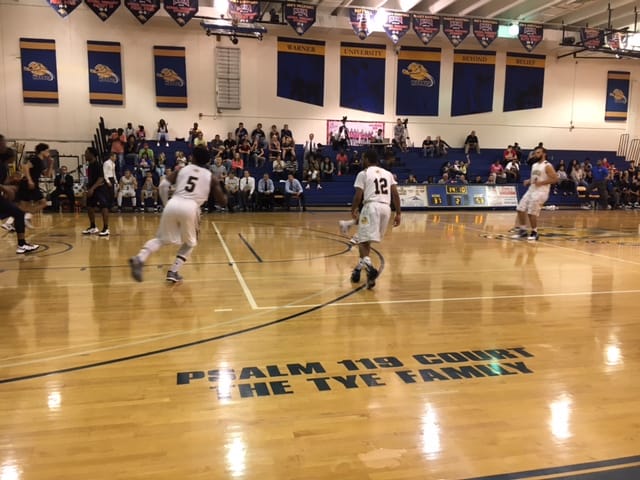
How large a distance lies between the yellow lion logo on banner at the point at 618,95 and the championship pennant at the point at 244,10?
61.4 feet

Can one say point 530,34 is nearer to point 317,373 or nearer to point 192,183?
point 192,183

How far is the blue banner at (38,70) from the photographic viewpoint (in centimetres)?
1997

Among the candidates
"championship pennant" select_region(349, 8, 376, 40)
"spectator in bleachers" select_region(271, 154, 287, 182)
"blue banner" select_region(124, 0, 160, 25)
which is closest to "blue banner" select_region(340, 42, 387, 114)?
"championship pennant" select_region(349, 8, 376, 40)

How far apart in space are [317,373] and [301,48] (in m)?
21.2

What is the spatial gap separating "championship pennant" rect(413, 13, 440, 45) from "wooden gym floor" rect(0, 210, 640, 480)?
15180mm

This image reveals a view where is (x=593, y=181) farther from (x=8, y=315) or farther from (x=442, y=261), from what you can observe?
(x=8, y=315)

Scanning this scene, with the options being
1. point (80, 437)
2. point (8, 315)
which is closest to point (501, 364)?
point (80, 437)

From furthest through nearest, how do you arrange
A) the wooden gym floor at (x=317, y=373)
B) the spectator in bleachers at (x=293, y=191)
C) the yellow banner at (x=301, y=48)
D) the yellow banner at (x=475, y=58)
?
the yellow banner at (x=475, y=58), the yellow banner at (x=301, y=48), the spectator in bleachers at (x=293, y=191), the wooden gym floor at (x=317, y=373)

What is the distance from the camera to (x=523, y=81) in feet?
82.5

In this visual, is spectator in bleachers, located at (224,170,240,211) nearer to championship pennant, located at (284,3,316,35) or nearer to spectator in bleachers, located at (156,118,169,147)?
spectator in bleachers, located at (156,118,169,147)

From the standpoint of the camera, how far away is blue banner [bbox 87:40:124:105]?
67.4 feet

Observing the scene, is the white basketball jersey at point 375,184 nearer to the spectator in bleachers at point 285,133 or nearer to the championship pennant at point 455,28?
the spectator in bleachers at point 285,133

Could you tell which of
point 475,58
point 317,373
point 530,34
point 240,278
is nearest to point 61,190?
point 240,278

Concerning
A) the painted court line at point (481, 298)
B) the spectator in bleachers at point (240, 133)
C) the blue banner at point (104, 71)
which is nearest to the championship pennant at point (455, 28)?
the spectator in bleachers at point (240, 133)
